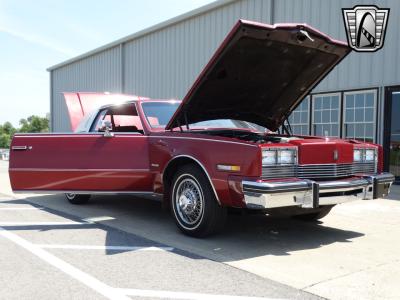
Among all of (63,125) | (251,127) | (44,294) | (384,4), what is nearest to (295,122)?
(384,4)

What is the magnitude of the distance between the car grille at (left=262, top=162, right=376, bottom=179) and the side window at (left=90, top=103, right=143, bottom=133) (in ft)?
8.66

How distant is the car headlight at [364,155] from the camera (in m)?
4.84

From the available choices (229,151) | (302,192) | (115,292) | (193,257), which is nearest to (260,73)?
(229,151)

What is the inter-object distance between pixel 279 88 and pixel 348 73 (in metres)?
5.88

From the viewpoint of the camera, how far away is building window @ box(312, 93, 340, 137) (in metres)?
11.4

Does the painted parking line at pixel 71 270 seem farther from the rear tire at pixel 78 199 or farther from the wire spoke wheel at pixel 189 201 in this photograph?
the rear tire at pixel 78 199

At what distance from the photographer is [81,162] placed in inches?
223

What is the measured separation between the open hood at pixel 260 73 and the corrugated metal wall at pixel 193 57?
5045mm

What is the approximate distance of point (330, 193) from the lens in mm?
4332

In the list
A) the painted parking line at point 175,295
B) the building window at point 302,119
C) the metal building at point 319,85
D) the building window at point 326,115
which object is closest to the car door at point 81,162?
the painted parking line at point 175,295

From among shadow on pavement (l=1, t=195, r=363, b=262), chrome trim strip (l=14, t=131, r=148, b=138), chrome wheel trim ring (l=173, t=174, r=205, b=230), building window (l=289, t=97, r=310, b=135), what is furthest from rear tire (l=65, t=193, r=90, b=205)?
building window (l=289, t=97, r=310, b=135)

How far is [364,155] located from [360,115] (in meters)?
6.25

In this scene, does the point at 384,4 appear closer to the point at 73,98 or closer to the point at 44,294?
the point at 73,98

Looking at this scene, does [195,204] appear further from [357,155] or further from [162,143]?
[357,155]
